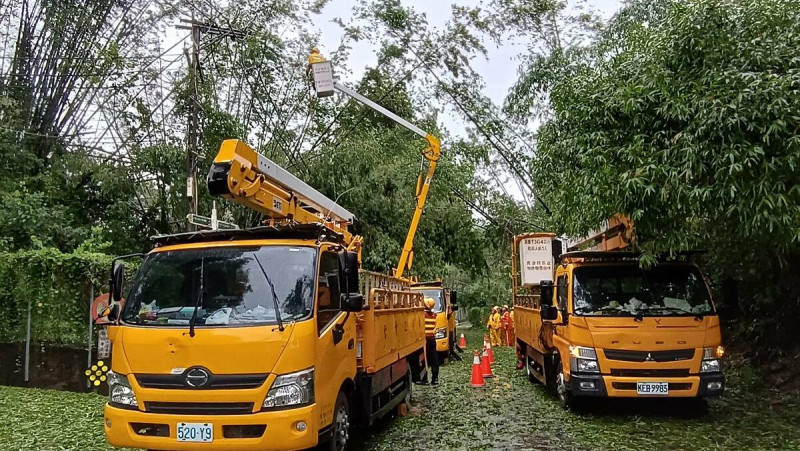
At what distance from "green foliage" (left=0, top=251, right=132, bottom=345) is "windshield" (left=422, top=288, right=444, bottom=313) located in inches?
317

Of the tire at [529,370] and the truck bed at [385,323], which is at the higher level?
the truck bed at [385,323]

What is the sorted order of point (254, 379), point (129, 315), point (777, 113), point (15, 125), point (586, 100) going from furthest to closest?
1. point (15, 125)
2. point (586, 100)
3. point (777, 113)
4. point (129, 315)
5. point (254, 379)

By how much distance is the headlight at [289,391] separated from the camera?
4938 mm

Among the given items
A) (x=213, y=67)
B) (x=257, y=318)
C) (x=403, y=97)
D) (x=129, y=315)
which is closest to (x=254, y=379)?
(x=257, y=318)

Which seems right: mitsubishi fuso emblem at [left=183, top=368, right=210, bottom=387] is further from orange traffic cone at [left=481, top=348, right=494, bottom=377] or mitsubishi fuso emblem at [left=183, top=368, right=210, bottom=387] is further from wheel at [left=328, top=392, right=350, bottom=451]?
orange traffic cone at [left=481, top=348, right=494, bottom=377]

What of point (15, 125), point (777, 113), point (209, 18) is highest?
point (209, 18)

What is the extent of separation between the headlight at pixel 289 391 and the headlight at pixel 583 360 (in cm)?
426

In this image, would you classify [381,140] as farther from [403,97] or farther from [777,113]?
[777,113]

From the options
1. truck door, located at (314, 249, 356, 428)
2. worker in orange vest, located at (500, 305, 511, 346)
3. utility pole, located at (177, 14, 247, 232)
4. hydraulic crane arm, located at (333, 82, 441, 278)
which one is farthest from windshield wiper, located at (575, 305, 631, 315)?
worker in orange vest, located at (500, 305, 511, 346)

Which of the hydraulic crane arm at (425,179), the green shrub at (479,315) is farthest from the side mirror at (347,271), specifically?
the green shrub at (479,315)

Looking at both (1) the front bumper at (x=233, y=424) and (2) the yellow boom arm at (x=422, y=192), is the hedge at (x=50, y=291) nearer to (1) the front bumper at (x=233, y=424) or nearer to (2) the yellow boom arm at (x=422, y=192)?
(2) the yellow boom arm at (x=422, y=192)

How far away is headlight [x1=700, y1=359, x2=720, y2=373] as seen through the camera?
306 inches

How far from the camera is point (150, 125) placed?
15.2 m

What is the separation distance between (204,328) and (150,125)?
11.5 m
